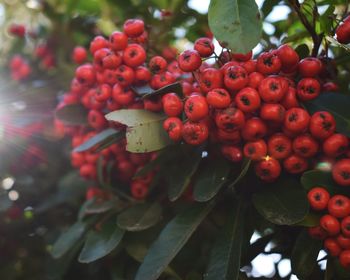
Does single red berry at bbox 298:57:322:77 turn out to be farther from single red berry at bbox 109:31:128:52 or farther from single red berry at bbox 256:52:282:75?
single red berry at bbox 109:31:128:52

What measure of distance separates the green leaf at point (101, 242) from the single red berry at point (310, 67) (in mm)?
977

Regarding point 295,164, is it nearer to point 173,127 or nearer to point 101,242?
point 173,127

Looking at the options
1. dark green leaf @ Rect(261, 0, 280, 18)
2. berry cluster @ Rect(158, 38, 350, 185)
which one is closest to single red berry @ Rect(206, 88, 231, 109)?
berry cluster @ Rect(158, 38, 350, 185)

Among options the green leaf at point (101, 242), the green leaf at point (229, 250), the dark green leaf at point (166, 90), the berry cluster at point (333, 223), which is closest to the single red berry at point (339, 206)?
the berry cluster at point (333, 223)

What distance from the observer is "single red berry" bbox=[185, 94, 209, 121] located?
1.43 metres

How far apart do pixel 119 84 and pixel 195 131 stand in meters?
0.43

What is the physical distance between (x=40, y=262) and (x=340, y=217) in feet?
5.94

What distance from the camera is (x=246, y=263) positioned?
166cm

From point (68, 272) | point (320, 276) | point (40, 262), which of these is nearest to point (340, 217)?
point (320, 276)

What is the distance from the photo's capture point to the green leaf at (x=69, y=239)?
195 centimetres

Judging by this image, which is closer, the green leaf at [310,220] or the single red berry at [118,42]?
the green leaf at [310,220]

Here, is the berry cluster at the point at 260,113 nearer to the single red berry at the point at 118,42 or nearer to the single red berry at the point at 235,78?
the single red berry at the point at 235,78

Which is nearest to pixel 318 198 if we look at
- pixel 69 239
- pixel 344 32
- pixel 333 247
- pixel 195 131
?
pixel 333 247

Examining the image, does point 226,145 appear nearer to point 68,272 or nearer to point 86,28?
point 68,272
